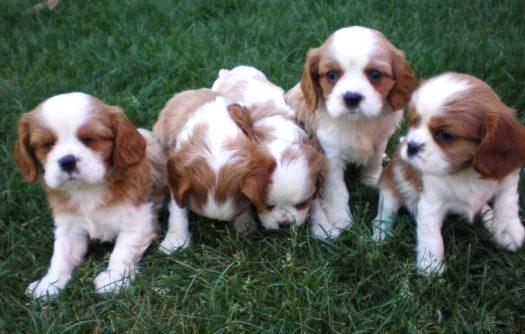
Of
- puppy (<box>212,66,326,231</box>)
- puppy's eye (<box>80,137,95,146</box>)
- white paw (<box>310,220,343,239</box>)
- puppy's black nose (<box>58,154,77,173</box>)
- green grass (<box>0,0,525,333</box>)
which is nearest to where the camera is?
green grass (<box>0,0,525,333</box>)

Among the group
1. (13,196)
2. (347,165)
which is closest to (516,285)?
(347,165)

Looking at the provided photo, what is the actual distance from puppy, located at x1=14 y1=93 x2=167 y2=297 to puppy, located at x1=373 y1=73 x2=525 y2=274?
6.33ft

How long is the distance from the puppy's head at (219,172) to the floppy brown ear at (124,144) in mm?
271

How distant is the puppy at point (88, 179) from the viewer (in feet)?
14.0

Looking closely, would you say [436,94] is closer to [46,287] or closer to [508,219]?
[508,219]

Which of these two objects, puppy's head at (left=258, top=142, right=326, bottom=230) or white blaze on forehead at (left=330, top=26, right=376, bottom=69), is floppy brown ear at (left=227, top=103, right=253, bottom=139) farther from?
white blaze on forehead at (left=330, top=26, right=376, bottom=69)

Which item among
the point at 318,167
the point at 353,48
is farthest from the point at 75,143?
the point at 353,48

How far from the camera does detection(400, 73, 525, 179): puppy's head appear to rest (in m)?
3.96

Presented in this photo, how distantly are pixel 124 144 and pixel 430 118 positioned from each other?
2228mm

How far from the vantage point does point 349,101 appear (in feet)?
15.1

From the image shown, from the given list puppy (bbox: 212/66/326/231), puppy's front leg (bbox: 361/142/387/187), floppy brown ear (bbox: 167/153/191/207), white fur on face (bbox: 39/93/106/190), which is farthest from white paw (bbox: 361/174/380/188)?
white fur on face (bbox: 39/93/106/190)

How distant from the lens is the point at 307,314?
3963 mm

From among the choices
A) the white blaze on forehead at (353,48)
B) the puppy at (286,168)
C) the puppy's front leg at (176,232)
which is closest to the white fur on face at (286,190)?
the puppy at (286,168)

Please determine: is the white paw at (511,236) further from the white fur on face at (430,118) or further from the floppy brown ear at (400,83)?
the floppy brown ear at (400,83)
